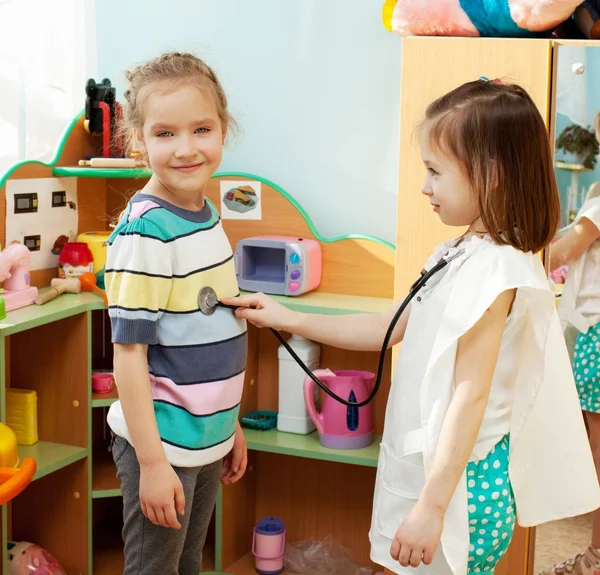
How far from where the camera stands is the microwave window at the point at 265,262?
2283 millimetres

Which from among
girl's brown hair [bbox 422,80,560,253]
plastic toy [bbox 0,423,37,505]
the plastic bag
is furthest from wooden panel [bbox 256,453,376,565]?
girl's brown hair [bbox 422,80,560,253]

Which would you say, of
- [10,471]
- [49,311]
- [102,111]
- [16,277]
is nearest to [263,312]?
[10,471]

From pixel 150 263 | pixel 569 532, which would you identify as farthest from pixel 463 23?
pixel 569 532

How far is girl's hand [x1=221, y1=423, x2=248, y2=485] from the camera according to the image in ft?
5.02

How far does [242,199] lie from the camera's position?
2.35 meters

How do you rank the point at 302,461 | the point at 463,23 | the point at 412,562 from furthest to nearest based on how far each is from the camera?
the point at 302,461
the point at 463,23
the point at 412,562

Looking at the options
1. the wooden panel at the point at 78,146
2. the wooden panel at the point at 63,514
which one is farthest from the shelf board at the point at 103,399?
the wooden panel at the point at 78,146

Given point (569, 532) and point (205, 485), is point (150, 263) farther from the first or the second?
point (569, 532)

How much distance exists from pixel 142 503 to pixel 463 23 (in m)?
1.14

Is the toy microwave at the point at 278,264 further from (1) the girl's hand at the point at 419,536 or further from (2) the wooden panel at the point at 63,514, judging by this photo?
(1) the girl's hand at the point at 419,536

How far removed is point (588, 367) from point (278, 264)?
777mm

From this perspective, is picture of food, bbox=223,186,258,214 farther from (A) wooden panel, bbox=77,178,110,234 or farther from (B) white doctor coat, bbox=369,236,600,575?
(B) white doctor coat, bbox=369,236,600,575

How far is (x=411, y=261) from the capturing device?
1966 millimetres

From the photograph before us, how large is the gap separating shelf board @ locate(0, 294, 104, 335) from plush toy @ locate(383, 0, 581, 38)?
0.90m
